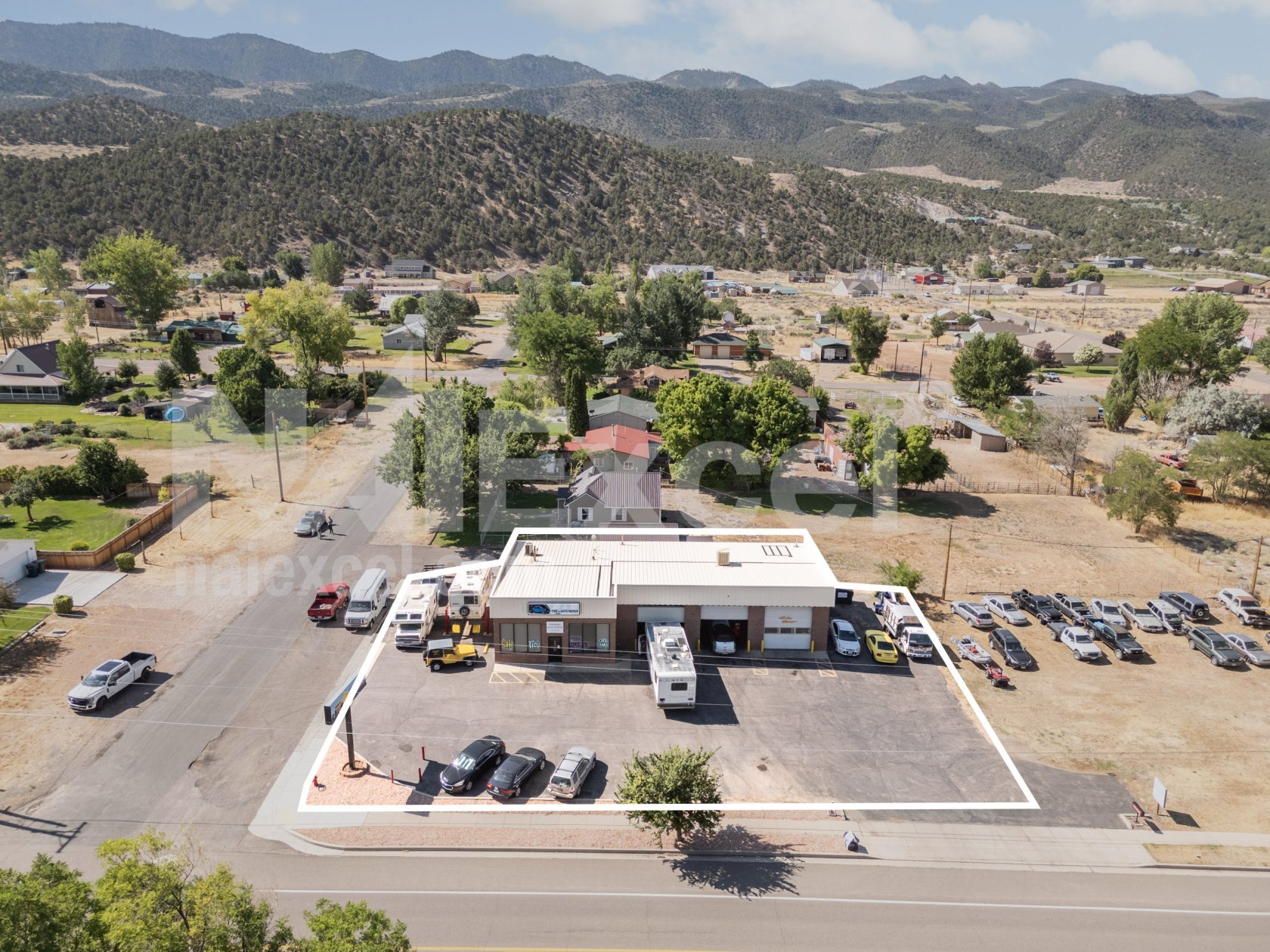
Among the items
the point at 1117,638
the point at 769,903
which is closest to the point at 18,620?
the point at 769,903

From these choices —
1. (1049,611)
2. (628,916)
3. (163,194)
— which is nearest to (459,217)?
(163,194)

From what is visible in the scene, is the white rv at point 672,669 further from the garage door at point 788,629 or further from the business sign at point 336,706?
the business sign at point 336,706

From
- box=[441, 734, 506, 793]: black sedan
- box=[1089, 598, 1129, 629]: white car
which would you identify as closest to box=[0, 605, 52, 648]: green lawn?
box=[441, 734, 506, 793]: black sedan

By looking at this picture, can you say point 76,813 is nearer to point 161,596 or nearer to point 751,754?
point 161,596

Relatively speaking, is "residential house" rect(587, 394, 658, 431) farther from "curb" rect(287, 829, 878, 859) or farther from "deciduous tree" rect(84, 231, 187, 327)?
"deciduous tree" rect(84, 231, 187, 327)

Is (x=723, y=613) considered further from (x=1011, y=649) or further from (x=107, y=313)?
(x=107, y=313)

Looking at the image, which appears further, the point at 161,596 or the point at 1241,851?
the point at 161,596
